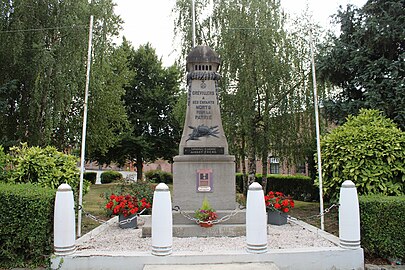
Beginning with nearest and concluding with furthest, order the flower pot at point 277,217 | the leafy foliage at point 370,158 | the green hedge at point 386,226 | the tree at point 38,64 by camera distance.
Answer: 1. the green hedge at point 386,226
2. the leafy foliage at point 370,158
3. the flower pot at point 277,217
4. the tree at point 38,64

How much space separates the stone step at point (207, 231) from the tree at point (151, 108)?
20080mm

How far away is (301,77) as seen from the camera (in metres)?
12.6

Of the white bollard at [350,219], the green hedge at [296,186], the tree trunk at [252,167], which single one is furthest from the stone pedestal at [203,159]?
the green hedge at [296,186]

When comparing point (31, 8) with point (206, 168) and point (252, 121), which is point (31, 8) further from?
point (206, 168)

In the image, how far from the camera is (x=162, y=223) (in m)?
5.02

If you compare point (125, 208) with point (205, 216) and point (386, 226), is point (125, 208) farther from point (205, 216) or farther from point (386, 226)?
point (386, 226)

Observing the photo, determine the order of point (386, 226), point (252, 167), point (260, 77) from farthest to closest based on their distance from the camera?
1. point (252, 167)
2. point (260, 77)
3. point (386, 226)

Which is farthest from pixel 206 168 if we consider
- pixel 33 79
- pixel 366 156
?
pixel 33 79

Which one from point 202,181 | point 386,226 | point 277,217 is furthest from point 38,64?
point 386,226

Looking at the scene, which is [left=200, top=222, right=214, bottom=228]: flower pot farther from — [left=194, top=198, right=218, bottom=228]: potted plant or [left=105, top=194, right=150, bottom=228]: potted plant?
[left=105, top=194, right=150, bottom=228]: potted plant

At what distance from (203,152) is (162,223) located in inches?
122

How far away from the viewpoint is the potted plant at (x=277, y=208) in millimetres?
8164

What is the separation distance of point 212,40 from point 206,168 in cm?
742

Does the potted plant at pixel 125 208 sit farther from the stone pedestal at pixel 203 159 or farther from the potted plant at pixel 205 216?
the potted plant at pixel 205 216
